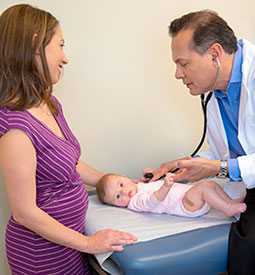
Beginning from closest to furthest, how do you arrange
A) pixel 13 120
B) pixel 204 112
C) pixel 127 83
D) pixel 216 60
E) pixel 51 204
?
pixel 13 120
pixel 51 204
pixel 216 60
pixel 204 112
pixel 127 83

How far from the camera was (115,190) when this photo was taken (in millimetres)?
1690

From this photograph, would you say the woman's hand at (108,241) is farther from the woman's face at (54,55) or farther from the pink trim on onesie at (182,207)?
the woman's face at (54,55)

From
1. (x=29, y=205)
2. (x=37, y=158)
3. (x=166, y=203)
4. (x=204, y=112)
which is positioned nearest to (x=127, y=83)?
(x=204, y=112)

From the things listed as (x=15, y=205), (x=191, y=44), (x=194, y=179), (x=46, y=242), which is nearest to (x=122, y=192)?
(x=194, y=179)

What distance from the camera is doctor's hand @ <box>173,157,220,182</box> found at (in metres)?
1.55

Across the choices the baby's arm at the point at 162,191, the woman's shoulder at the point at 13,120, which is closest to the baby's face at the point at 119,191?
the baby's arm at the point at 162,191

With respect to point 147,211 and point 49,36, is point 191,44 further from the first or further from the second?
point 147,211

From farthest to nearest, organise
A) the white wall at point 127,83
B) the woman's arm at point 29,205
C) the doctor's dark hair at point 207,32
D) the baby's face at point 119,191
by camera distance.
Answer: the white wall at point 127,83, the baby's face at point 119,191, the doctor's dark hair at point 207,32, the woman's arm at point 29,205

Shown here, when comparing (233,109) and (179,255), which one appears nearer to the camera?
(179,255)

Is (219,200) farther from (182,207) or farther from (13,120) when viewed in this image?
(13,120)

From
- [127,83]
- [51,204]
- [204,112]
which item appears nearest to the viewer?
[51,204]

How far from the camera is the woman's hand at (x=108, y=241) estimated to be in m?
1.36

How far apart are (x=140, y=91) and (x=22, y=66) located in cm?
76

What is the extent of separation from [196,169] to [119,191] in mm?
325
